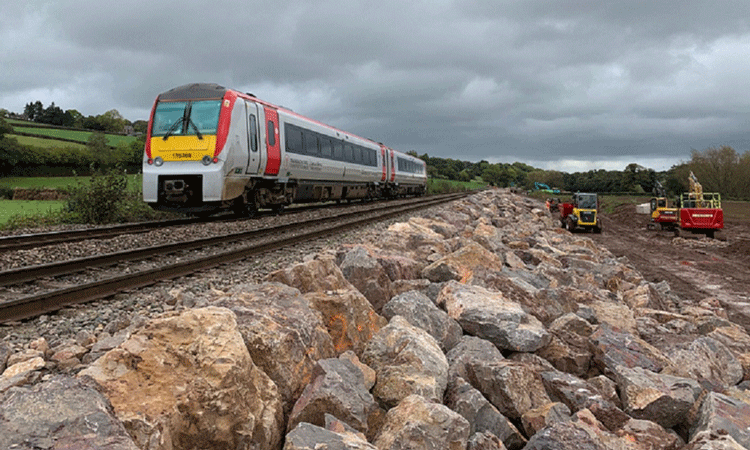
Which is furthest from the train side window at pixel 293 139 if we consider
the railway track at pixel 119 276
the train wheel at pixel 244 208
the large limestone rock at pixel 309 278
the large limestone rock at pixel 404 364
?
the large limestone rock at pixel 404 364

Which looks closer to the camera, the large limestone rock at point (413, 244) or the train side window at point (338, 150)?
the large limestone rock at point (413, 244)

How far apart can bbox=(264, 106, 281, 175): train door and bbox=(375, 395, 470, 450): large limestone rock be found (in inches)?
537

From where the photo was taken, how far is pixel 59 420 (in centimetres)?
192

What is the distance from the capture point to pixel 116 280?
20.4 feet

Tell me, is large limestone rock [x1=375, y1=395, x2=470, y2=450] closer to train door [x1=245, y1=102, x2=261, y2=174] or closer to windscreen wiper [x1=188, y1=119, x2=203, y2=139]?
windscreen wiper [x1=188, y1=119, x2=203, y2=139]

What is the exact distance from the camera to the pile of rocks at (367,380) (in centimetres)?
234

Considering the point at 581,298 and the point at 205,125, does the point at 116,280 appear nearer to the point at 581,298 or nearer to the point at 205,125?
the point at 581,298

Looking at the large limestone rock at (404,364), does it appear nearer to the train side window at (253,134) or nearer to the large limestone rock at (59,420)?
the large limestone rock at (59,420)

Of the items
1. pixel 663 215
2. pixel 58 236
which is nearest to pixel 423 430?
pixel 58 236

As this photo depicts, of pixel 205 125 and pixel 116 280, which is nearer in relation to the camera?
pixel 116 280

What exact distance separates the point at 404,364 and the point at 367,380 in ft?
0.99

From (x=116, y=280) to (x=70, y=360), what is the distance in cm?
345

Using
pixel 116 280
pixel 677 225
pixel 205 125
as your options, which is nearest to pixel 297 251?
pixel 116 280

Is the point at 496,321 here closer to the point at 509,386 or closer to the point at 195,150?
the point at 509,386
